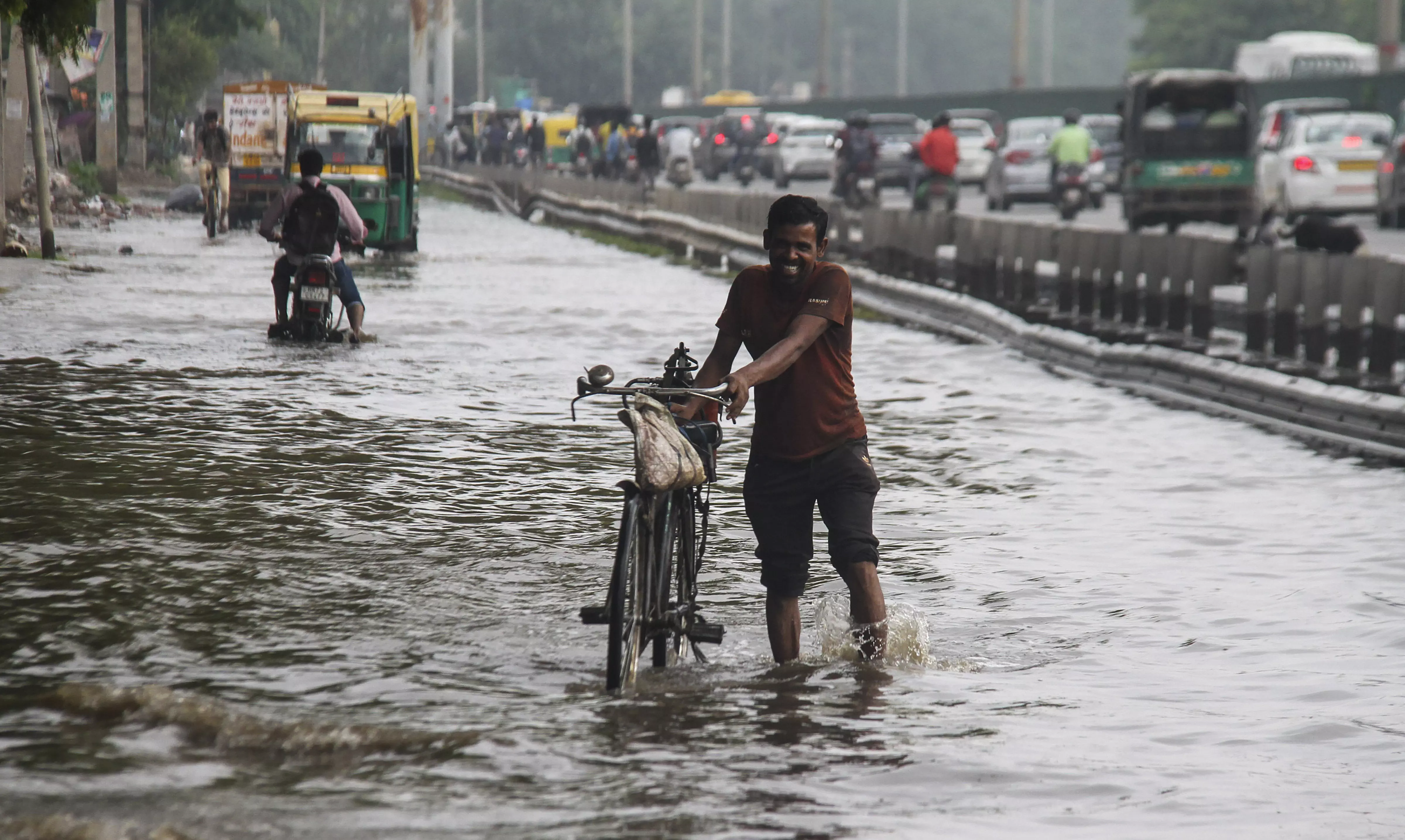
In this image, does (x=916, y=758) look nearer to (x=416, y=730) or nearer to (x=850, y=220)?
(x=416, y=730)

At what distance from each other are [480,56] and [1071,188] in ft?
332

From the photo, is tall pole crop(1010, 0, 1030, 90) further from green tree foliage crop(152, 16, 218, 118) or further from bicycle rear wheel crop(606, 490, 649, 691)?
bicycle rear wheel crop(606, 490, 649, 691)

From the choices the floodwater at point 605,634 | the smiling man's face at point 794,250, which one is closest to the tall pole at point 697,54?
the floodwater at point 605,634

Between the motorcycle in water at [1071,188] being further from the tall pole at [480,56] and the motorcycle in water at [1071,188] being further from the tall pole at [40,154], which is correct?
the tall pole at [480,56]

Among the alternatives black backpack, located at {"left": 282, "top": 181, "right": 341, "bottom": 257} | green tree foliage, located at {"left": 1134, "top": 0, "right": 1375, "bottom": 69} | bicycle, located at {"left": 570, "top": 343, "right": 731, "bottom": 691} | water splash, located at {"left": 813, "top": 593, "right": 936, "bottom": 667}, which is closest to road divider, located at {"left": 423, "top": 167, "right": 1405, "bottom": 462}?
water splash, located at {"left": 813, "top": 593, "right": 936, "bottom": 667}

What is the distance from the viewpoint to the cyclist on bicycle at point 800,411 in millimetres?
6379

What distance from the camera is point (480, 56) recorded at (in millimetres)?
131875

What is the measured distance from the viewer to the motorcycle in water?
1353 inches

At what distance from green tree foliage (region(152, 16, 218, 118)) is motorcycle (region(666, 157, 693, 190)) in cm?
1182

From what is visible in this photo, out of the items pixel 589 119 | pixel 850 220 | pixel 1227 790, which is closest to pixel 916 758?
pixel 1227 790

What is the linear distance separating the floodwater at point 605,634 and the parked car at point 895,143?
106 feet

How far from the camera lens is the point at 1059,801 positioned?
218 inches

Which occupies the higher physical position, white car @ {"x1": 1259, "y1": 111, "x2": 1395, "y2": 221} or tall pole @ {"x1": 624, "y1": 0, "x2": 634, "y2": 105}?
tall pole @ {"x1": 624, "y1": 0, "x2": 634, "y2": 105}

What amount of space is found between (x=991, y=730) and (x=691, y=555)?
1101 mm
